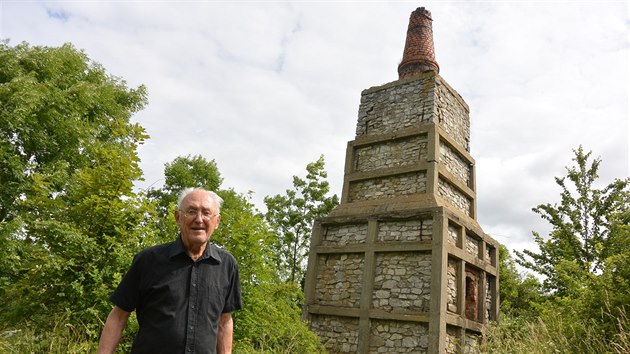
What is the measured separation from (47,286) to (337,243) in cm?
667

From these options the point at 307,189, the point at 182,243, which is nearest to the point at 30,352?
the point at 182,243

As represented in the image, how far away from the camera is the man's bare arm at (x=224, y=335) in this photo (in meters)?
2.68

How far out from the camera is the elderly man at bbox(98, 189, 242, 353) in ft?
7.77

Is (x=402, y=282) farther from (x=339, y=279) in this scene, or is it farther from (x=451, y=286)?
(x=339, y=279)

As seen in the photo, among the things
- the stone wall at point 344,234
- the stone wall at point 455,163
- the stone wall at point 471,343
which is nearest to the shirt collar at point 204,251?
the stone wall at point 344,234

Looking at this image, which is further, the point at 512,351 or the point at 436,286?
the point at 436,286

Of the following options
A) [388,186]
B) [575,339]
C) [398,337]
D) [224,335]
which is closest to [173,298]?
[224,335]

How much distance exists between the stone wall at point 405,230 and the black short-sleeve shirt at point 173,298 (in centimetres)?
737

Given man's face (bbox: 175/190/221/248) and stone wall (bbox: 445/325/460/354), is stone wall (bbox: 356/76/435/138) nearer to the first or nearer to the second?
stone wall (bbox: 445/325/460/354)

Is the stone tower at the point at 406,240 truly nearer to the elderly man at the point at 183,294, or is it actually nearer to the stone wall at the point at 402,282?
the stone wall at the point at 402,282

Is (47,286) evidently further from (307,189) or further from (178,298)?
(307,189)

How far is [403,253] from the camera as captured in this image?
9.54m

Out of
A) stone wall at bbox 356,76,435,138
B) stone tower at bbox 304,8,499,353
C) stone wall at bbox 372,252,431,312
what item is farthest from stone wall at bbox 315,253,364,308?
stone wall at bbox 356,76,435,138

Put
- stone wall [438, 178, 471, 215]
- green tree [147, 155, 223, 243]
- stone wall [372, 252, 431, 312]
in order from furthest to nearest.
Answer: green tree [147, 155, 223, 243] < stone wall [438, 178, 471, 215] < stone wall [372, 252, 431, 312]
